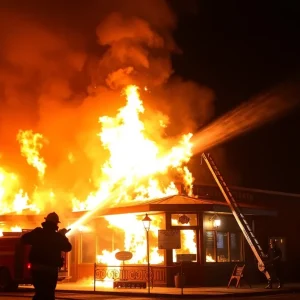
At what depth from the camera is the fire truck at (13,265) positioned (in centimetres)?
2083

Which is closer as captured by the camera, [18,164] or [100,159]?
[100,159]

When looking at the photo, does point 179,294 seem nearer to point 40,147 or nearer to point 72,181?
point 72,181

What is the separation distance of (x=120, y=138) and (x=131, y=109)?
4.96 ft

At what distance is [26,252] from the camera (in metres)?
21.1

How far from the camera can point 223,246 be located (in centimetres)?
2458

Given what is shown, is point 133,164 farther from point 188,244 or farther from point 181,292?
point 181,292

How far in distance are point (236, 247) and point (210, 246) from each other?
1736mm

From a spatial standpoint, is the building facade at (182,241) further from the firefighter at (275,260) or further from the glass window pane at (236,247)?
the firefighter at (275,260)

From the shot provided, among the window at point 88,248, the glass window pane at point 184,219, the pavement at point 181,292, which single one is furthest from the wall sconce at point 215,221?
the window at point 88,248

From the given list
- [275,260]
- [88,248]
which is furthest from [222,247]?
[88,248]

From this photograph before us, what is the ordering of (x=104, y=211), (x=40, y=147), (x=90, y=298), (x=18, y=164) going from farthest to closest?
(x=18, y=164), (x=40, y=147), (x=104, y=211), (x=90, y=298)

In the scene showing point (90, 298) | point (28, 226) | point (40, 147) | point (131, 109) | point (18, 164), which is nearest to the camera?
point (90, 298)

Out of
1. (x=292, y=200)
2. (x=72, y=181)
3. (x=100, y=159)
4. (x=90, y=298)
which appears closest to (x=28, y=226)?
(x=72, y=181)

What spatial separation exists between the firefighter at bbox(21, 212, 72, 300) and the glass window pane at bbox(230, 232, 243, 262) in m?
17.7
